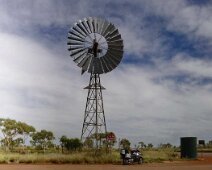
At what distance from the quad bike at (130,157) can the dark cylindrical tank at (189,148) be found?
10.7 metres

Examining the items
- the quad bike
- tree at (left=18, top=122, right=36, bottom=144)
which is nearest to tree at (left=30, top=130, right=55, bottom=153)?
tree at (left=18, top=122, right=36, bottom=144)

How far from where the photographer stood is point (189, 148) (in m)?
45.2

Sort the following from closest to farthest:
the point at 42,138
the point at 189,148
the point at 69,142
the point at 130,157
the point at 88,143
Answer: the point at 130,157 → the point at 88,143 → the point at 189,148 → the point at 69,142 → the point at 42,138

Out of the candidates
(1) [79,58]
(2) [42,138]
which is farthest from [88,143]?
(2) [42,138]

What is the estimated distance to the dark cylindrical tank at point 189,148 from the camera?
45125mm

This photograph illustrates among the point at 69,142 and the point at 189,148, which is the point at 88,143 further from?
the point at 69,142

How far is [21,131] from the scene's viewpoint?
80250 mm

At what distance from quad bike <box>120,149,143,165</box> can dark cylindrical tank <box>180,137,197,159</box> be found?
1074cm

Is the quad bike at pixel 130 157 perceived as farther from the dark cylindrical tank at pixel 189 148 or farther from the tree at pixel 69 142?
the tree at pixel 69 142

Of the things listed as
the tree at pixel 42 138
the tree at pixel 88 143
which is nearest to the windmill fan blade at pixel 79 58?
the tree at pixel 88 143

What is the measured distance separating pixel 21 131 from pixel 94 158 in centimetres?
4632

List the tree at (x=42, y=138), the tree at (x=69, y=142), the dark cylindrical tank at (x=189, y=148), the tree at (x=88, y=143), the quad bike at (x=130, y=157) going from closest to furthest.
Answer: the quad bike at (x=130, y=157) → the tree at (x=88, y=143) → the dark cylindrical tank at (x=189, y=148) → the tree at (x=69, y=142) → the tree at (x=42, y=138)

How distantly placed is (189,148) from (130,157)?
12.6 metres

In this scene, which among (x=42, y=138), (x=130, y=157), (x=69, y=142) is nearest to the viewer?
(x=130, y=157)
